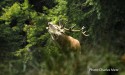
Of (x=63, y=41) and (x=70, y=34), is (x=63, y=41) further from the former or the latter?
(x=70, y=34)

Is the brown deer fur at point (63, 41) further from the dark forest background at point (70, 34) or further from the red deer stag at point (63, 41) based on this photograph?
the dark forest background at point (70, 34)

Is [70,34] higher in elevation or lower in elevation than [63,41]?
lower

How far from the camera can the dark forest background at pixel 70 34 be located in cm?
634

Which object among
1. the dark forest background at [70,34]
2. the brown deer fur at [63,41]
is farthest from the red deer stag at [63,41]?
the dark forest background at [70,34]

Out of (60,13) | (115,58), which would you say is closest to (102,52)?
(115,58)

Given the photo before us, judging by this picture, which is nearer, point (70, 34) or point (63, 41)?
point (63, 41)

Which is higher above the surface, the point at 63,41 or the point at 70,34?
the point at 63,41

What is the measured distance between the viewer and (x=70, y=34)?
53.7ft

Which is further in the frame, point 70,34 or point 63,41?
point 70,34

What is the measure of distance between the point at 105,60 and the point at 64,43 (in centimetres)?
461

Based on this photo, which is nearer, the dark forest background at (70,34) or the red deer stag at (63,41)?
the dark forest background at (70,34)

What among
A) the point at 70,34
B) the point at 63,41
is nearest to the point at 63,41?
the point at 63,41

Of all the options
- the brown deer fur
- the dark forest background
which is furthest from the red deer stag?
the dark forest background

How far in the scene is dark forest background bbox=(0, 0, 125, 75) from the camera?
20.8ft
